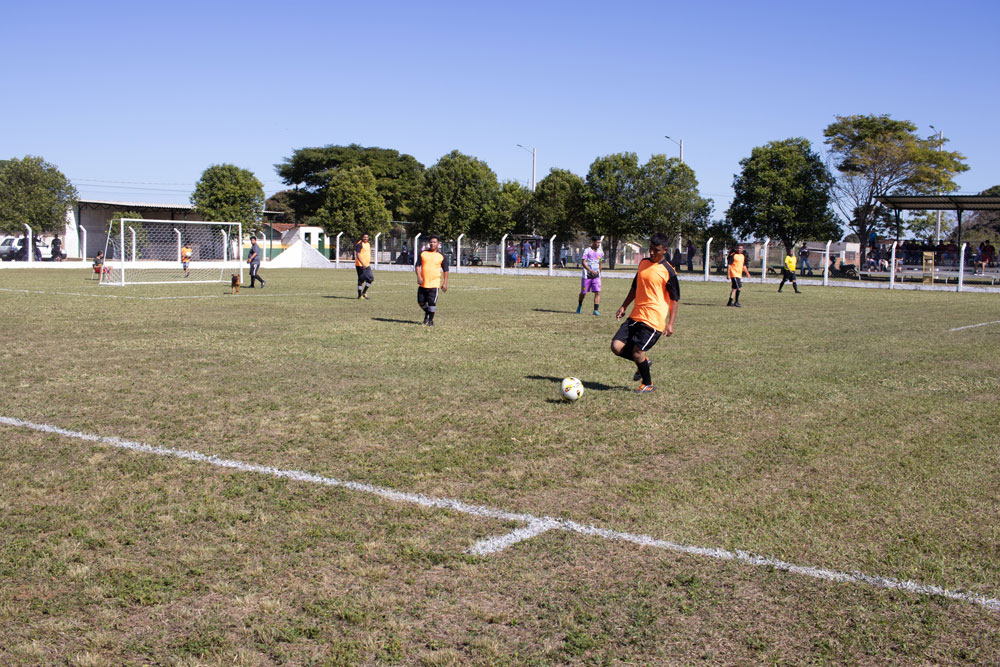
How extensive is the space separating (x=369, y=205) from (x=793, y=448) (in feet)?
184

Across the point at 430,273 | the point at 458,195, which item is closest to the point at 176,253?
the point at 458,195

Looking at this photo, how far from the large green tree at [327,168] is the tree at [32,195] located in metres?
24.2

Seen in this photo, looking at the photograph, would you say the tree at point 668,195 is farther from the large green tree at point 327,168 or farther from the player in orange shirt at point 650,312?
the player in orange shirt at point 650,312

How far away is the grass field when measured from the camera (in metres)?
3.40

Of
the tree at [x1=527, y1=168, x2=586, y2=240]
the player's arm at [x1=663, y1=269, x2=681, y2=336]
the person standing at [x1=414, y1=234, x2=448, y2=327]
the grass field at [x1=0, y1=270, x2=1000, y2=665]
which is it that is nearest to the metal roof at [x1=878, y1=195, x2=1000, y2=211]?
the tree at [x1=527, y1=168, x2=586, y2=240]

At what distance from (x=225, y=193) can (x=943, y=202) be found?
45229 mm

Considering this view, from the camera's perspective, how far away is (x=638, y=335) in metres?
8.72

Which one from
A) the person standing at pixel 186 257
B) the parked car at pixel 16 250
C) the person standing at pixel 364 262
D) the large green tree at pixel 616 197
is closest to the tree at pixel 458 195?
the large green tree at pixel 616 197

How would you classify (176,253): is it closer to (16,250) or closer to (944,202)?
(16,250)

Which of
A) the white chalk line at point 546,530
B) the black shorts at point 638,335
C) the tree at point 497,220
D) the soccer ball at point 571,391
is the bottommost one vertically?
the white chalk line at point 546,530

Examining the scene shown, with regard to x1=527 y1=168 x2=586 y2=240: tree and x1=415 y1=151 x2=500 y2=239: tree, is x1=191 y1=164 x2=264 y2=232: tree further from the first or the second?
x1=527 y1=168 x2=586 y2=240: tree

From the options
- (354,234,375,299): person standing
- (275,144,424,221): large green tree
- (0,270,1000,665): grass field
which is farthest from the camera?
(275,144,424,221): large green tree

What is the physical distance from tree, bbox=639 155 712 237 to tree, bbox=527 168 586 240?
5664mm

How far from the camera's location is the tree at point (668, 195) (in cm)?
4938
